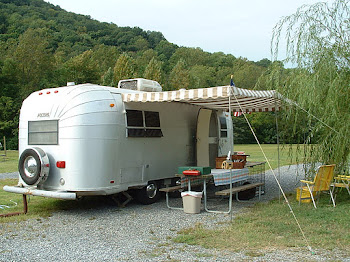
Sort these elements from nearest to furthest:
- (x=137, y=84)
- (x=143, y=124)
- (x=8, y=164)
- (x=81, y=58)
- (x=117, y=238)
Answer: (x=117, y=238) < (x=143, y=124) < (x=137, y=84) < (x=8, y=164) < (x=81, y=58)

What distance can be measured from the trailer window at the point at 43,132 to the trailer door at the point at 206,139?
145 inches

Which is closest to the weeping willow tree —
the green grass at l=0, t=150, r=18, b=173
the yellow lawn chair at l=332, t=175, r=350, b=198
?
the yellow lawn chair at l=332, t=175, r=350, b=198

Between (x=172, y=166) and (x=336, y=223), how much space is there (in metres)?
3.95

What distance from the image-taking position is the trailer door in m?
9.70

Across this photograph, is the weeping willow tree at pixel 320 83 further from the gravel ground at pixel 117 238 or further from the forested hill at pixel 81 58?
the forested hill at pixel 81 58

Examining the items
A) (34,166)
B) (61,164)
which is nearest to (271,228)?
(61,164)

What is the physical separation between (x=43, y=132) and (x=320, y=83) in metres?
5.36

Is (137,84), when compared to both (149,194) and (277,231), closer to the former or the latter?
(149,194)

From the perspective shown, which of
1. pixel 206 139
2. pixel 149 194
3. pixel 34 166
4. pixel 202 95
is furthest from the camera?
pixel 206 139

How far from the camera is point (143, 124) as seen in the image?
8.27 meters

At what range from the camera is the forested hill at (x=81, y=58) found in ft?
132

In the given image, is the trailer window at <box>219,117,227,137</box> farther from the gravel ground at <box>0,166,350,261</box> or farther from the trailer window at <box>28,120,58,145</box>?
the trailer window at <box>28,120,58,145</box>

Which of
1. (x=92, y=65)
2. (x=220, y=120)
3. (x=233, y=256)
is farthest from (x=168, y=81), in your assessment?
(x=233, y=256)

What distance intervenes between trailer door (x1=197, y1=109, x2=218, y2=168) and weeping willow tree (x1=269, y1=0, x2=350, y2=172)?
2.18 m
